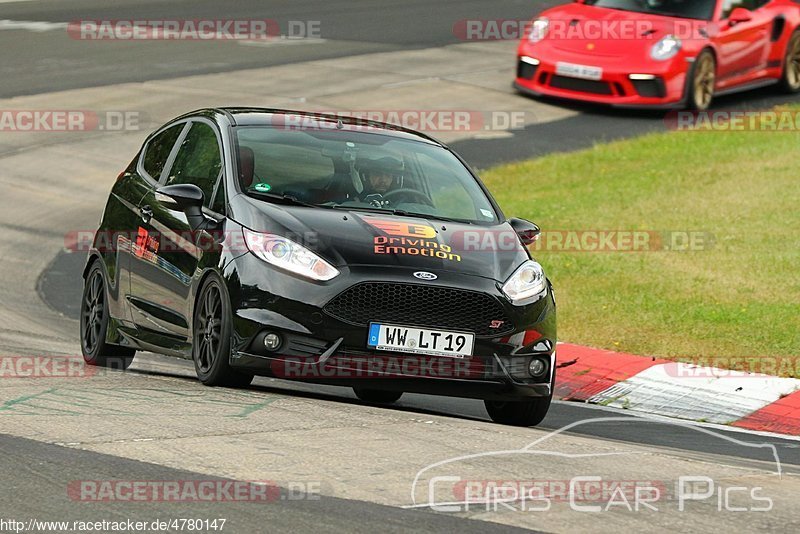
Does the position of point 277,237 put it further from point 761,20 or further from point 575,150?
point 761,20

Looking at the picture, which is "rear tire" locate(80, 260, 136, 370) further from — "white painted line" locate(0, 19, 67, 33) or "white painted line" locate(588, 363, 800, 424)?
"white painted line" locate(0, 19, 67, 33)

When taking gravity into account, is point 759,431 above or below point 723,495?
below

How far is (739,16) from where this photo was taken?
71.7ft

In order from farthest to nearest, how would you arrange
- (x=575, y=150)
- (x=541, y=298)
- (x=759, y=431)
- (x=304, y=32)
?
1. (x=304, y=32)
2. (x=575, y=150)
3. (x=759, y=431)
4. (x=541, y=298)

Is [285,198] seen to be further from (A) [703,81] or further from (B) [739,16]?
(B) [739,16]

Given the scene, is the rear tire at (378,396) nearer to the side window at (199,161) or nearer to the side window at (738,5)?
the side window at (199,161)

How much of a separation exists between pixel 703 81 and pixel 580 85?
1.66m

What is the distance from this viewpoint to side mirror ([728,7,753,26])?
21758 millimetres

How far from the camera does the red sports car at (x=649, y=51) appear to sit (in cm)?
2122

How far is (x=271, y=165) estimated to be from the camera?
9.29 metres

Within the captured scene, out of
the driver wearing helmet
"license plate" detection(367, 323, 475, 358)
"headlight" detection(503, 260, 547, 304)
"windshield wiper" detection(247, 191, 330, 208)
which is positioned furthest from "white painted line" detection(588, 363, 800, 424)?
"windshield wiper" detection(247, 191, 330, 208)

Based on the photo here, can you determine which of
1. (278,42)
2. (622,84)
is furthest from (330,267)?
(278,42)

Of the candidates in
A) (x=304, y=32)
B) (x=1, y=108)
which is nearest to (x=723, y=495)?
(x=1, y=108)

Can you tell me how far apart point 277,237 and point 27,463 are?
236cm
